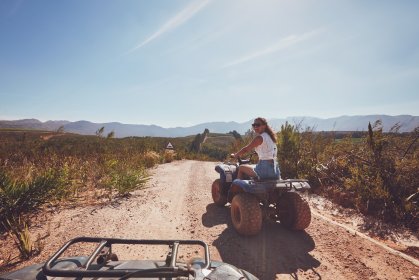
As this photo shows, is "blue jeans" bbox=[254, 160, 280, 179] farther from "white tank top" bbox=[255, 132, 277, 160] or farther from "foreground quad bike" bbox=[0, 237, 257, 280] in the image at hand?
"foreground quad bike" bbox=[0, 237, 257, 280]

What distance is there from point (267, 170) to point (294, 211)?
884 millimetres

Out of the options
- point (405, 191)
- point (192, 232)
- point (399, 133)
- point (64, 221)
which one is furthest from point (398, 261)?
point (64, 221)

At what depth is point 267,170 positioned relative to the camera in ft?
15.8

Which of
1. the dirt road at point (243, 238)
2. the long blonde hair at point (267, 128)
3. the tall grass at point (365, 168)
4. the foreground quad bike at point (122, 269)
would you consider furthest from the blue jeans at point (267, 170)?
the foreground quad bike at point (122, 269)

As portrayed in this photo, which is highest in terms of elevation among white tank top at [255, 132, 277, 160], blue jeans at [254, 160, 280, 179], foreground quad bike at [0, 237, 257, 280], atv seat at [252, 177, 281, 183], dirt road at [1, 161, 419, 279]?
white tank top at [255, 132, 277, 160]

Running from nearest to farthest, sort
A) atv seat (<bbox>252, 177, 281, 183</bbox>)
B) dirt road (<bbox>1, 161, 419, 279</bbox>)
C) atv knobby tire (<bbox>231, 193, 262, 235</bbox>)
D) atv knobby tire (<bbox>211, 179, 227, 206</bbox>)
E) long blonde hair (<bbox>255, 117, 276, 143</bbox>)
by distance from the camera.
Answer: dirt road (<bbox>1, 161, 419, 279</bbox>) < atv knobby tire (<bbox>231, 193, 262, 235</bbox>) < atv seat (<bbox>252, 177, 281, 183</bbox>) < long blonde hair (<bbox>255, 117, 276, 143</bbox>) < atv knobby tire (<bbox>211, 179, 227, 206</bbox>)

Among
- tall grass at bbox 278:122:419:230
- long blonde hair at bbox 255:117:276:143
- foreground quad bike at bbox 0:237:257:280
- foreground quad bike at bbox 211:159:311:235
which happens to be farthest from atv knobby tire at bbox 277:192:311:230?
foreground quad bike at bbox 0:237:257:280

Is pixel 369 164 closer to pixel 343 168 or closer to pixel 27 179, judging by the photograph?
pixel 343 168

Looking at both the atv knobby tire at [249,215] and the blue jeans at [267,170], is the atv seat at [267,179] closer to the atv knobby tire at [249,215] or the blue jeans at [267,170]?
the blue jeans at [267,170]

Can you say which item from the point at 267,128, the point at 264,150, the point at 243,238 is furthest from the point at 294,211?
the point at 267,128

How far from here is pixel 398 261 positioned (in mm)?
3797

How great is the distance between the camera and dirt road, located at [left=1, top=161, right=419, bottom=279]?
143 inches

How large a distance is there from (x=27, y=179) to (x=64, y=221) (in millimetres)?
1526

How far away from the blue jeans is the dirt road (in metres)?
1.08
